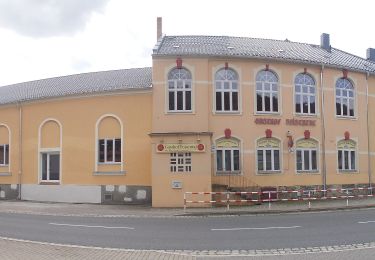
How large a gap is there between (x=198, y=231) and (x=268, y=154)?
12.7 metres

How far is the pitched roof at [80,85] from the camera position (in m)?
27.5

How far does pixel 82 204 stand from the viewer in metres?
26.3

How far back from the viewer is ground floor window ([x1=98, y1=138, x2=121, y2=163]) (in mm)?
26969

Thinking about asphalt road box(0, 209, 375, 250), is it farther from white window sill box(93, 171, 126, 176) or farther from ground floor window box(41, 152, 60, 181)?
ground floor window box(41, 152, 60, 181)

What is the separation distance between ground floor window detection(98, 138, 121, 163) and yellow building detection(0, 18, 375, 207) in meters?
0.06

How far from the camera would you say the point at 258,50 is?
27562 mm

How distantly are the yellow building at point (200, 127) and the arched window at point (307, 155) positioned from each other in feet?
0.21

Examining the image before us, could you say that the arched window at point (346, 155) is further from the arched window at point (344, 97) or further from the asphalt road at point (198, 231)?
the asphalt road at point (198, 231)

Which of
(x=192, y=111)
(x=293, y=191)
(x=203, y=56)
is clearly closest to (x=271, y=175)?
(x=293, y=191)

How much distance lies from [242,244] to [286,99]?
16394 millimetres

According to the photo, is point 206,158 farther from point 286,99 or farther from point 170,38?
point 170,38

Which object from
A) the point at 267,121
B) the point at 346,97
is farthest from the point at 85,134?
the point at 346,97

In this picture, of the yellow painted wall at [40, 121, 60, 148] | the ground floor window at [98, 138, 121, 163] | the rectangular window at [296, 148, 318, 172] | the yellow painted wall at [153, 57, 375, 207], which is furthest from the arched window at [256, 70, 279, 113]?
the yellow painted wall at [40, 121, 60, 148]

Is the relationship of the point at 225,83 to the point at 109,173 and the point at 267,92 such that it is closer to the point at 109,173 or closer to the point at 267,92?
the point at 267,92
